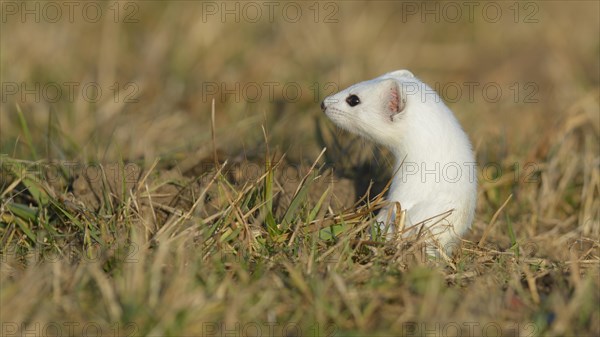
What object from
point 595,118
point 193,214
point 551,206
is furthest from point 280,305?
point 595,118

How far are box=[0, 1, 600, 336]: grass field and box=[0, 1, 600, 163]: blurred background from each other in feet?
0.08

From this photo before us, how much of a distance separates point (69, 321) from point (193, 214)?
1.15 m

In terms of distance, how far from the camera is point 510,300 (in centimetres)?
330

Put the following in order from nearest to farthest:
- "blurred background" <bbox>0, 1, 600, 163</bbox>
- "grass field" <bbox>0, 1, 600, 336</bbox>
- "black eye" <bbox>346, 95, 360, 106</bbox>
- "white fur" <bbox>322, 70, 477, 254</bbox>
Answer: "grass field" <bbox>0, 1, 600, 336</bbox> → "white fur" <bbox>322, 70, 477, 254</bbox> → "black eye" <bbox>346, 95, 360, 106</bbox> → "blurred background" <bbox>0, 1, 600, 163</bbox>

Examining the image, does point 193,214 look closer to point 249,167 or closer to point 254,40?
point 249,167

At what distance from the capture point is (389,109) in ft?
14.1

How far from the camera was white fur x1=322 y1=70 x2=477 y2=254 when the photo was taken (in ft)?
13.6

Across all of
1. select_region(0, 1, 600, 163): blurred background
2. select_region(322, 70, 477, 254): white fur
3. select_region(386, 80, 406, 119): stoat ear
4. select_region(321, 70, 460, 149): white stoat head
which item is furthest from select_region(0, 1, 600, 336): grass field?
select_region(386, 80, 406, 119): stoat ear

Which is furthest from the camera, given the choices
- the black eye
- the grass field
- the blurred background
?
the blurred background

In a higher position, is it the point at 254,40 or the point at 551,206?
the point at 254,40

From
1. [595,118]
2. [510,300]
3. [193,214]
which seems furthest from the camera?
[595,118]

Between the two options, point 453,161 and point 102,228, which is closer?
point 102,228

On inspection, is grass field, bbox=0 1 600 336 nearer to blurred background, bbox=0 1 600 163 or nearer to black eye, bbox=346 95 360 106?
blurred background, bbox=0 1 600 163

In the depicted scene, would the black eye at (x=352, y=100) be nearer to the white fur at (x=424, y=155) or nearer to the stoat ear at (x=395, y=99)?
the white fur at (x=424, y=155)
